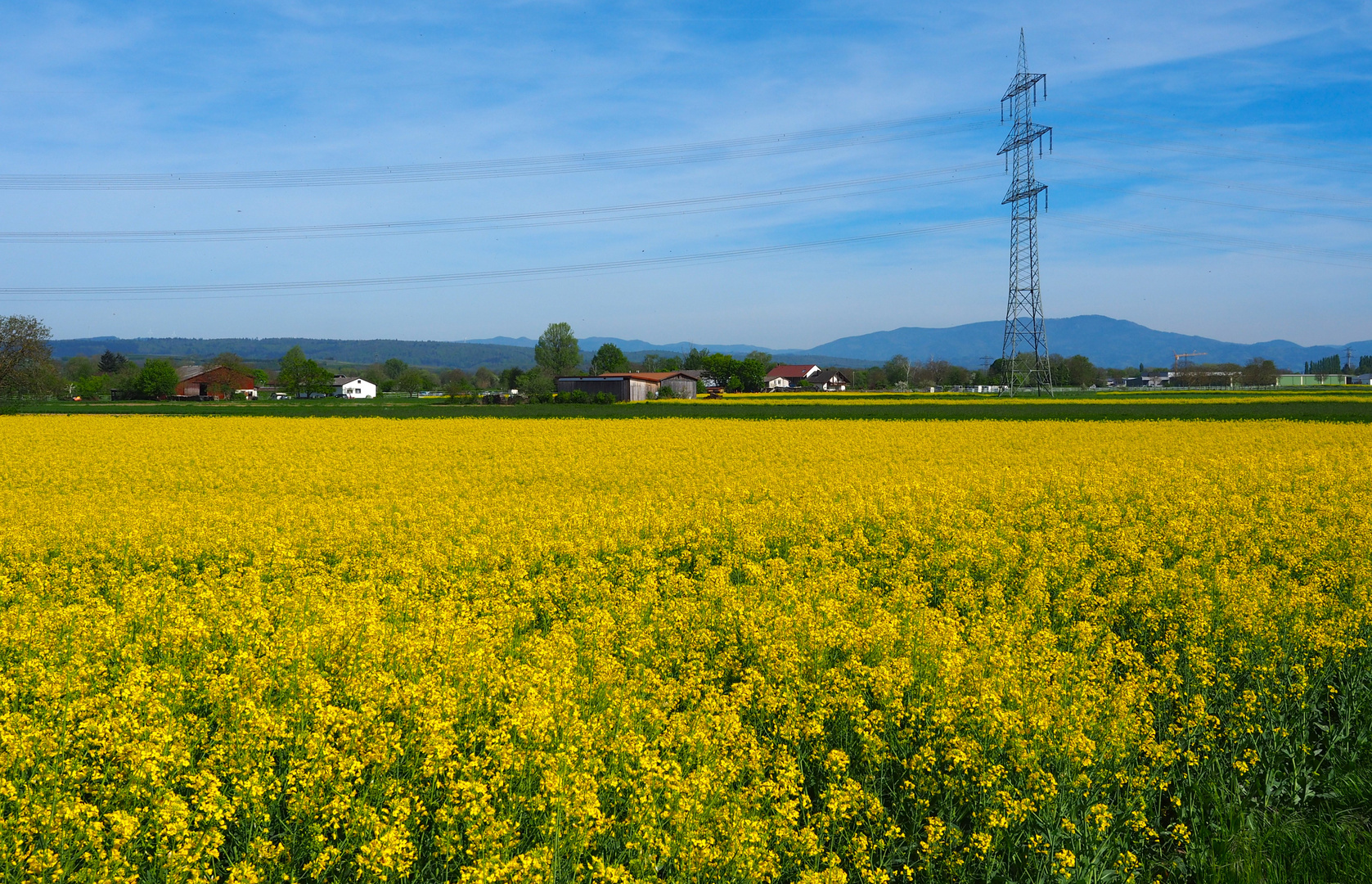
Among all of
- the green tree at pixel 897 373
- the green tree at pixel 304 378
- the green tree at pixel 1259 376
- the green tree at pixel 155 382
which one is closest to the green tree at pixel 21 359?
the green tree at pixel 155 382

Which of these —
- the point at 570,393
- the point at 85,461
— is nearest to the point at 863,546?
the point at 85,461

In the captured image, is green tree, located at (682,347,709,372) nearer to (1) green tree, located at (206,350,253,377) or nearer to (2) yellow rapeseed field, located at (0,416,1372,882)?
(1) green tree, located at (206,350,253,377)

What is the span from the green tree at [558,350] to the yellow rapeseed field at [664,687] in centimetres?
15516

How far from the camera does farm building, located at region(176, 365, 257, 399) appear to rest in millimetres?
131625

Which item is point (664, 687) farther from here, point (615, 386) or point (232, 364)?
point (232, 364)

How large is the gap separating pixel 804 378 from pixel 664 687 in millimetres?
152497

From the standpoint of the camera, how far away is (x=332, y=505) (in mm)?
13430

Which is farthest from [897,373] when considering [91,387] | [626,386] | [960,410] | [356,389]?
[91,387]

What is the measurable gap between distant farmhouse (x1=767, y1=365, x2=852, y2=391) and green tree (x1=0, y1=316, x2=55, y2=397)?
105170 millimetres

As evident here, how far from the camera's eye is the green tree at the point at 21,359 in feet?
229

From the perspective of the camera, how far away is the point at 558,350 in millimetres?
173500

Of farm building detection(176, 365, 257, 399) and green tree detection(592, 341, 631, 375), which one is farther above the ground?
green tree detection(592, 341, 631, 375)

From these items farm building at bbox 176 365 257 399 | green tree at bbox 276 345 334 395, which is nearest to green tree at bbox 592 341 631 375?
green tree at bbox 276 345 334 395

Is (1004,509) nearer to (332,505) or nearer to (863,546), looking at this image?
(863,546)
